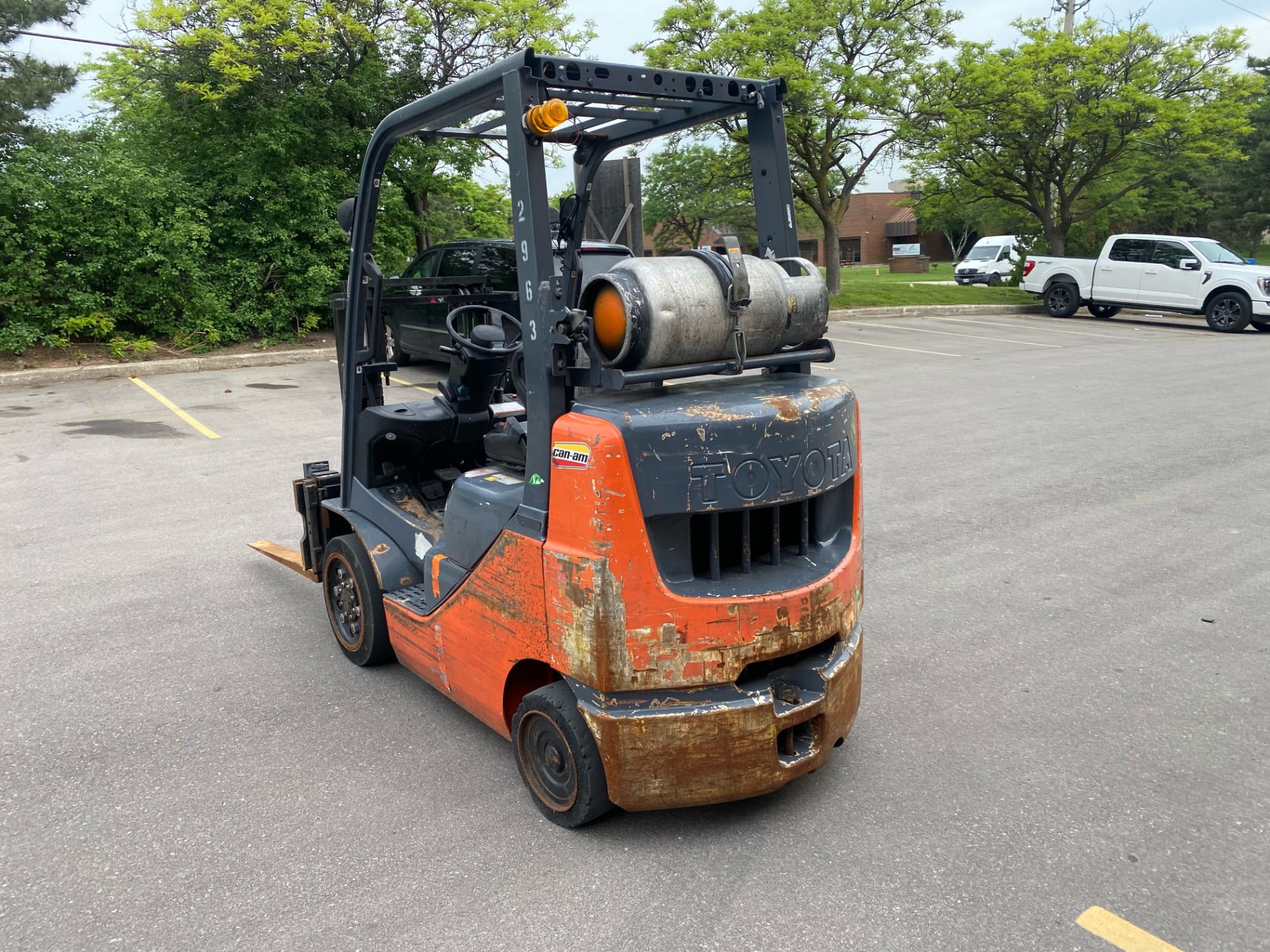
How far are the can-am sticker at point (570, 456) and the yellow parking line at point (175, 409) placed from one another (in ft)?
25.6

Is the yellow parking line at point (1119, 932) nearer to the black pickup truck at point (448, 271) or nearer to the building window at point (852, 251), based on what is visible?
the black pickup truck at point (448, 271)

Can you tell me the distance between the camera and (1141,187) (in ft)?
102

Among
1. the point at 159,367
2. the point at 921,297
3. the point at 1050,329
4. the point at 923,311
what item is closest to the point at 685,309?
the point at 159,367

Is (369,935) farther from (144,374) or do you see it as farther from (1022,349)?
(1022,349)

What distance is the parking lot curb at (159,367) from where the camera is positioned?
1321cm

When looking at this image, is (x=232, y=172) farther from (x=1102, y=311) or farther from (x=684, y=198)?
(x=684, y=198)

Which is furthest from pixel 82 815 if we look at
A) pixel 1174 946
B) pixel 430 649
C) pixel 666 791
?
pixel 1174 946

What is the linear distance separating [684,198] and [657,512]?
121ft

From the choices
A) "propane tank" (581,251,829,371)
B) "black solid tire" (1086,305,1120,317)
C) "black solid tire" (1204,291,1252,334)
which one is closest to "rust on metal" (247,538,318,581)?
"propane tank" (581,251,829,371)

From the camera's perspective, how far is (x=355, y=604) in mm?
4535

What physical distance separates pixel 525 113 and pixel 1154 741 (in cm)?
331

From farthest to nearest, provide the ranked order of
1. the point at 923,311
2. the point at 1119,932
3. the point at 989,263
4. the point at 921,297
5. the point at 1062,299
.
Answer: the point at 989,263 → the point at 921,297 → the point at 923,311 → the point at 1062,299 → the point at 1119,932

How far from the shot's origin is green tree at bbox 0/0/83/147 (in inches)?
614

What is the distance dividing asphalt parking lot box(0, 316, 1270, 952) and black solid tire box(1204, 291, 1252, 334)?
14.5 metres
